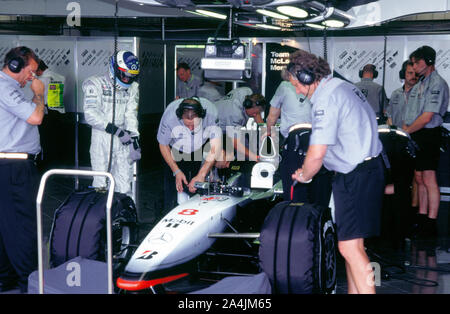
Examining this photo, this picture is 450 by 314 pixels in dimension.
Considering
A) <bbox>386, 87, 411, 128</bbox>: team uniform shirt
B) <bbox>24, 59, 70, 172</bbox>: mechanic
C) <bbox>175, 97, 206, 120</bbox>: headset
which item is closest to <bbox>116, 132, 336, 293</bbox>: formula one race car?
<bbox>175, 97, 206, 120</bbox>: headset

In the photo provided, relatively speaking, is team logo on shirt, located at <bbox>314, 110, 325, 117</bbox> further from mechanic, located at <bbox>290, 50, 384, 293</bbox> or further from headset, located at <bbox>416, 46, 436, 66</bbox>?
headset, located at <bbox>416, 46, 436, 66</bbox>

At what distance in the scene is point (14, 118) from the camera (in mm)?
3900

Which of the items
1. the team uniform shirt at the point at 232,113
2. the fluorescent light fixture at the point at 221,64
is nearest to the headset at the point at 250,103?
the team uniform shirt at the point at 232,113

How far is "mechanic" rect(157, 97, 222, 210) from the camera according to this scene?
463 cm

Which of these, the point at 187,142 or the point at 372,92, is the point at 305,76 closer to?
the point at 187,142

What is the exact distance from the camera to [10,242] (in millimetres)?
3967

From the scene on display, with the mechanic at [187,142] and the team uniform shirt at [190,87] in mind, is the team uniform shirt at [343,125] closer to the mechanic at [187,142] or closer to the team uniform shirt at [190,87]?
the mechanic at [187,142]

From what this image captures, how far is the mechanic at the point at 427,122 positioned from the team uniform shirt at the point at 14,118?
12.5 feet

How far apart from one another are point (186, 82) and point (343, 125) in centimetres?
601

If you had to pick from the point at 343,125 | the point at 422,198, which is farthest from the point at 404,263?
the point at 343,125

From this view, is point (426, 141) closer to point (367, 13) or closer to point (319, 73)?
point (367, 13)

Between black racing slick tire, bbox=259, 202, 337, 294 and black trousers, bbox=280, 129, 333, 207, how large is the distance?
3.53ft
